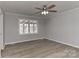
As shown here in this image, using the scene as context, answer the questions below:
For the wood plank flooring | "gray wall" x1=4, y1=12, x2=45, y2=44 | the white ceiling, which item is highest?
the white ceiling

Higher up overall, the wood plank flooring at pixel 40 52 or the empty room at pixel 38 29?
the empty room at pixel 38 29

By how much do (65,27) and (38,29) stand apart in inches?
115

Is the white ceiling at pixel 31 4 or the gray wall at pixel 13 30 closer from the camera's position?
the white ceiling at pixel 31 4

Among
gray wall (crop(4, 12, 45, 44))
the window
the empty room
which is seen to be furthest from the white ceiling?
the window

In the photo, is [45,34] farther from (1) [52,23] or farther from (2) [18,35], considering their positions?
(2) [18,35]

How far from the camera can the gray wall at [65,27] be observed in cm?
470

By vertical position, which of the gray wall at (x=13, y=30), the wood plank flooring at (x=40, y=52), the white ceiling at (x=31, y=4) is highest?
the white ceiling at (x=31, y=4)

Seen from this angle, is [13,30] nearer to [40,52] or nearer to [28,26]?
[28,26]

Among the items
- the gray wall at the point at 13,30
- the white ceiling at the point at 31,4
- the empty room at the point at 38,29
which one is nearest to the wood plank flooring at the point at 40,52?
the empty room at the point at 38,29

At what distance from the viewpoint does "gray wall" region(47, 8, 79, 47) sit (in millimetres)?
4695

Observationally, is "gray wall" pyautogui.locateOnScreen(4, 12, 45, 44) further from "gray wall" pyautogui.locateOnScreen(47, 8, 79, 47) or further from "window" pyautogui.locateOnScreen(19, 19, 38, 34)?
"gray wall" pyautogui.locateOnScreen(47, 8, 79, 47)

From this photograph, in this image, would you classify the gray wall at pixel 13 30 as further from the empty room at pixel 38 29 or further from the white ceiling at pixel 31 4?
the white ceiling at pixel 31 4

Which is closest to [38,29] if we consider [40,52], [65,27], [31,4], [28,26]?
[28,26]

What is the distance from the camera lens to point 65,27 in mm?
5465
